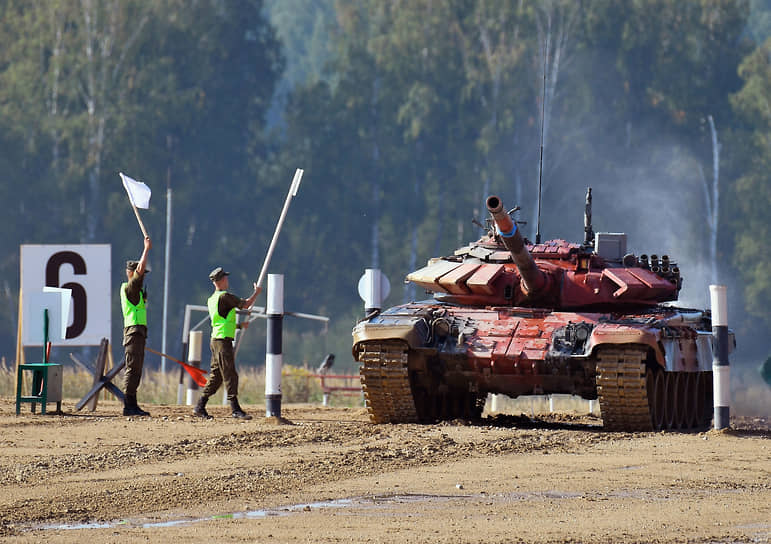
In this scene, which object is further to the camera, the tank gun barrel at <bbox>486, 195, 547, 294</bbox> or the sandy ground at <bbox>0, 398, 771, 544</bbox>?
the tank gun barrel at <bbox>486, 195, 547, 294</bbox>

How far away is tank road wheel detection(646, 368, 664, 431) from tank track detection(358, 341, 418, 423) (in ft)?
7.65

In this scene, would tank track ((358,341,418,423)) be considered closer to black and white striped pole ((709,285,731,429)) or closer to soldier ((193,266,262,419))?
soldier ((193,266,262,419))

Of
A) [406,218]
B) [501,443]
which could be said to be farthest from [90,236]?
[501,443]

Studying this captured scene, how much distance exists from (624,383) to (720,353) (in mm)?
937

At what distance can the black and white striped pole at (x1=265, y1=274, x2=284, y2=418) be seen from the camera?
15352 millimetres

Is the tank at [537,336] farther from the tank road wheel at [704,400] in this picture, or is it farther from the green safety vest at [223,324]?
the green safety vest at [223,324]

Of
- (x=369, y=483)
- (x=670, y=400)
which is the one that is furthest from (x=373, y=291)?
(x=369, y=483)

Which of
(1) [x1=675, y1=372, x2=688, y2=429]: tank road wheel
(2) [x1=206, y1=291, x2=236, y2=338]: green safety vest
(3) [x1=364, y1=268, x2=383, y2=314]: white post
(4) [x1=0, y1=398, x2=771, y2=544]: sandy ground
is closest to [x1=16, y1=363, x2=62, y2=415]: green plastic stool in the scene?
(4) [x1=0, y1=398, x2=771, y2=544]: sandy ground

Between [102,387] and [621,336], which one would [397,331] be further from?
[102,387]

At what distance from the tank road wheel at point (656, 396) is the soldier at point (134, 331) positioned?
5.09 meters

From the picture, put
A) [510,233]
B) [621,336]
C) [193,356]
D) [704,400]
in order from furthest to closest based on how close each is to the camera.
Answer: [193,356] < [704,400] < [510,233] < [621,336]

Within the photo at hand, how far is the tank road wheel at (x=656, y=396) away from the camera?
1544cm

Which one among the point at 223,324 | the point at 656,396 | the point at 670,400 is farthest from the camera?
the point at 670,400

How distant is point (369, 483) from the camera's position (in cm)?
1041
